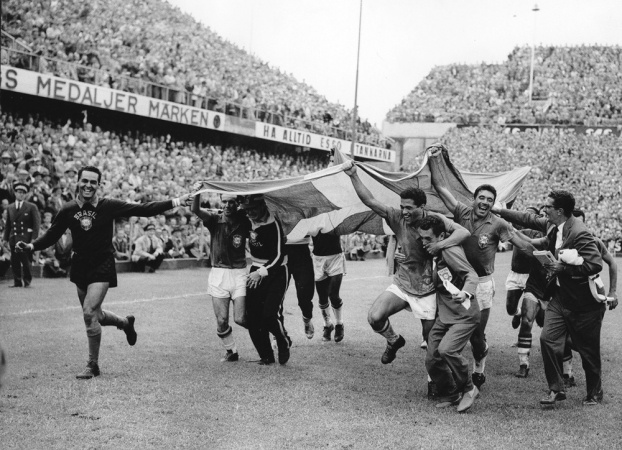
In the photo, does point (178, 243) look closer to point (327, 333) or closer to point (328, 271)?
point (328, 271)

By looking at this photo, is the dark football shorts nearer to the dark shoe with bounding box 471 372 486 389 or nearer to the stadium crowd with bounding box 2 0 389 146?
the dark shoe with bounding box 471 372 486 389

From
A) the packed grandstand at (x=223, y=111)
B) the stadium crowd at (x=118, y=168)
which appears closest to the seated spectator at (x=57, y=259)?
the stadium crowd at (x=118, y=168)

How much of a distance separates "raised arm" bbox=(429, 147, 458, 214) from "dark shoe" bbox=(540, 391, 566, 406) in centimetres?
212

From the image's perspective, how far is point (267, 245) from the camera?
7.91 m

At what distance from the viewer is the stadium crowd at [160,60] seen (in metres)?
22.0

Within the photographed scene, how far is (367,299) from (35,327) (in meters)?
6.87

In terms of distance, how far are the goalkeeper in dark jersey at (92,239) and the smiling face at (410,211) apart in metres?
2.12

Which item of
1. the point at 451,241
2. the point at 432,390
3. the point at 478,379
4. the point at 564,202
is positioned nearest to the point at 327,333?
the point at 478,379

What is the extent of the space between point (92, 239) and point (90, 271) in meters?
0.31

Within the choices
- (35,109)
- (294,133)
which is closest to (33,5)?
(35,109)

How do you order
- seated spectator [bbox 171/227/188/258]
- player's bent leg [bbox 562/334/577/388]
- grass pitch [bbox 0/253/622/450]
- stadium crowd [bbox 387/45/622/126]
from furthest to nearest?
1. stadium crowd [bbox 387/45/622/126]
2. seated spectator [bbox 171/227/188/258]
3. player's bent leg [bbox 562/334/577/388]
4. grass pitch [bbox 0/253/622/450]

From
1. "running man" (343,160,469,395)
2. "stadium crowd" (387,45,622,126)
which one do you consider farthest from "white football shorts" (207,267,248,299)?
"stadium crowd" (387,45,622,126)

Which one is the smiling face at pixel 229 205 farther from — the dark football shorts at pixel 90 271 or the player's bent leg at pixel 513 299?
the player's bent leg at pixel 513 299

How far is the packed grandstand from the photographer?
68.0ft
